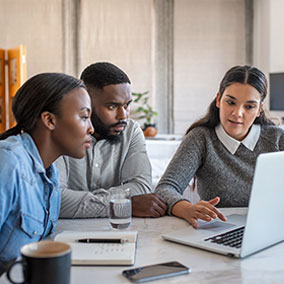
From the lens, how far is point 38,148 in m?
1.17

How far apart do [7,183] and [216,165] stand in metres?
1.03

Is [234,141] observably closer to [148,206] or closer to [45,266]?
[148,206]

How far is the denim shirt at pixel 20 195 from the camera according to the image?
3.32 ft

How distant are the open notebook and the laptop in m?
0.13

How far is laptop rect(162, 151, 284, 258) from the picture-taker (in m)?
0.97

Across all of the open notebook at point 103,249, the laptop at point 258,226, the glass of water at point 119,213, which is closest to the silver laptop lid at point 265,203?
the laptop at point 258,226

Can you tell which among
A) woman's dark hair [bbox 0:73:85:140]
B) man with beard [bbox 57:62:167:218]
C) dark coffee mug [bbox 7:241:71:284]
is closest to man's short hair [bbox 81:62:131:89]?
man with beard [bbox 57:62:167:218]

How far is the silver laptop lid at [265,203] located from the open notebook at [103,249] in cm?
27

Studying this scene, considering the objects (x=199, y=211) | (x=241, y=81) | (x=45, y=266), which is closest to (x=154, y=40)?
(x=241, y=81)

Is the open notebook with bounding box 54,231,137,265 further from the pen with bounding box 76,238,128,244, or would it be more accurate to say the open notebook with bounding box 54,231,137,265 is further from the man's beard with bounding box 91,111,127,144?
the man's beard with bounding box 91,111,127,144

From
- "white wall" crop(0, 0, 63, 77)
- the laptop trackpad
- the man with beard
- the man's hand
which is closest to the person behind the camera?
the laptop trackpad

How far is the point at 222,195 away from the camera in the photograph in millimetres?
1804

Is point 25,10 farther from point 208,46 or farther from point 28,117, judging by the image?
point 28,117

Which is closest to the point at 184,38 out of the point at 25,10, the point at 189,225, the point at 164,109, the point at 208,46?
the point at 208,46
